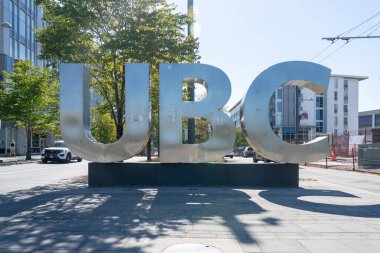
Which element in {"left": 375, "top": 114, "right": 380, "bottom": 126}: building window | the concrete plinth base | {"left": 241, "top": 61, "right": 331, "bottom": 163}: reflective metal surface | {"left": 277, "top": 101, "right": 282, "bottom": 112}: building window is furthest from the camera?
{"left": 375, "top": 114, "right": 380, "bottom": 126}: building window

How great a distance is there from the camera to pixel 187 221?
691 centimetres

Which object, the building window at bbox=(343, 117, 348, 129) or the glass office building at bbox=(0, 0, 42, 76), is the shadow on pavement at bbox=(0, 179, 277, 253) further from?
the building window at bbox=(343, 117, 348, 129)

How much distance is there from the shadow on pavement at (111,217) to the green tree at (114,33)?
5811 millimetres

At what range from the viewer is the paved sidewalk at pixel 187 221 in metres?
5.45

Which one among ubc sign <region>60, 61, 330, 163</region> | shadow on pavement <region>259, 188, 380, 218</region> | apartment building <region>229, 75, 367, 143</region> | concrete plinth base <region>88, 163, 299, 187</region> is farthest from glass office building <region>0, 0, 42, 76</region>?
apartment building <region>229, 75, 367, 143</region>

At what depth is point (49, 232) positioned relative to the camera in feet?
19.9

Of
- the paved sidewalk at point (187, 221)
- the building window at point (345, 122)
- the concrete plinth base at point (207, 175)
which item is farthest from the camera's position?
the building window at point (345, 122)

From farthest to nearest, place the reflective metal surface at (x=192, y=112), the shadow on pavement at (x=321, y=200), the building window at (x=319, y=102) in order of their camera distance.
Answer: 1. the building window at (x=319, y=102)
2. the reflective metal surface at (x=192, y=112)
3. the shadow on pavement at (x=321, y=200)

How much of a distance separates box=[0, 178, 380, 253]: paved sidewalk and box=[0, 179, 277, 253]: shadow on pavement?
0.02 meters

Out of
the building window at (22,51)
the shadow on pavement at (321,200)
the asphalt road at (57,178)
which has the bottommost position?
the asphalt road at (57,178)

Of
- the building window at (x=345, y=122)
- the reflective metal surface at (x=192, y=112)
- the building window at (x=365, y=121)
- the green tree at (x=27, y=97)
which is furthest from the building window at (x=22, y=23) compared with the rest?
the building window at (x=365, y=121)

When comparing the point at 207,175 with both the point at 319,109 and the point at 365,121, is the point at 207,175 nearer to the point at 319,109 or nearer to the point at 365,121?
the point at 319,109

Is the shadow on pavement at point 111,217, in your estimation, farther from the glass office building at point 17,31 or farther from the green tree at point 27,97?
the glass office building at point 17,31

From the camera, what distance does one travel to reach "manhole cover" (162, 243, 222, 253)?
5094 millimetres
